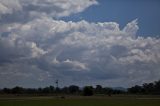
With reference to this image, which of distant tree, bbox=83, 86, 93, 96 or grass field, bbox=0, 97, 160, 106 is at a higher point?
distant tree, bbox=83, 86, 93, 96

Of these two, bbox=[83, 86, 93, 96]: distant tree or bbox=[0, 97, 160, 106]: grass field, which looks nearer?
bbox=[0, 97, 160, 106]: grass field

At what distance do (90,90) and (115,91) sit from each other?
31.8 metres

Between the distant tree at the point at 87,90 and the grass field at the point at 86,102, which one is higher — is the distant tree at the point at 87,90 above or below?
above

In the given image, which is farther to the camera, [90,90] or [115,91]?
[115,91]

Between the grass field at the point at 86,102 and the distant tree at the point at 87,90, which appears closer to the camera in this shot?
the grass field at the point at 86,102

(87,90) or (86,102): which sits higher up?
(87,90)

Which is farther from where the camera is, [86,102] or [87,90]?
[87,90]

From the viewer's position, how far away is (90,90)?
16762 centimetres

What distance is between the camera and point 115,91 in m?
196
